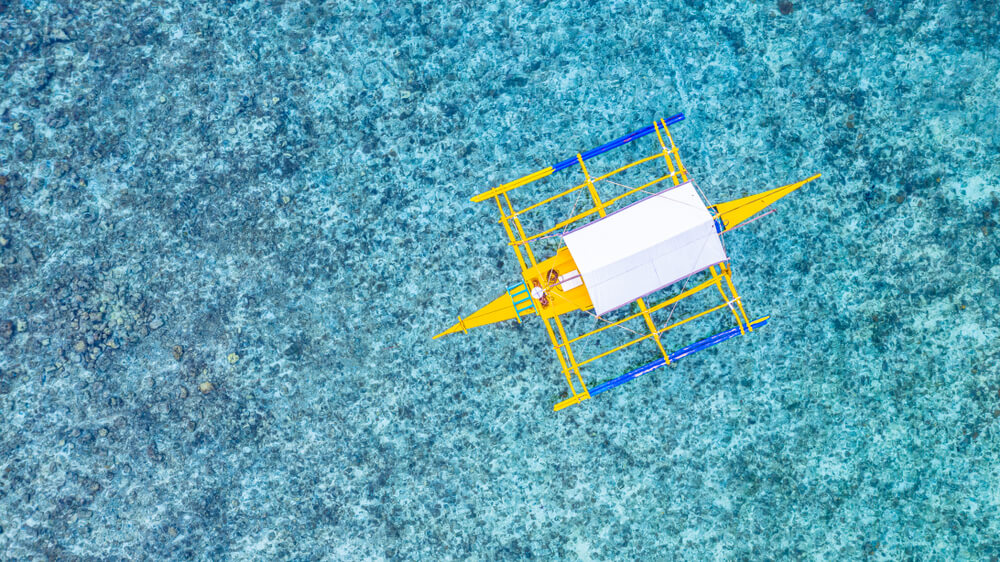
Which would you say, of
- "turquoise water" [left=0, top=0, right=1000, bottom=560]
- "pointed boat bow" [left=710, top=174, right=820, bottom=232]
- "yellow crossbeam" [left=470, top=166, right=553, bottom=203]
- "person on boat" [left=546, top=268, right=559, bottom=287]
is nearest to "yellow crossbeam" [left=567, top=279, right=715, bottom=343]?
"turquoise water" [left=0, top=0, right=1000, bottom=560]

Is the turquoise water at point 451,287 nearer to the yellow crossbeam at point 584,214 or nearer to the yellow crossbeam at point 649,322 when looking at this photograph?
the yellow crossbeam at point 649,322

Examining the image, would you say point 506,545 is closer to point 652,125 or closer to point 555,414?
point 555,414

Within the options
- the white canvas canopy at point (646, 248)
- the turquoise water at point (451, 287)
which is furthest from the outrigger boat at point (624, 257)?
the turquoise water at point (451, 287)

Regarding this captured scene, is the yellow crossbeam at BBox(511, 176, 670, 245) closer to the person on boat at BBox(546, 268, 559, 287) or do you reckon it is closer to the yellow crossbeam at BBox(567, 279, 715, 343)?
the person on boat at BBox(546, 268, 559, 287)

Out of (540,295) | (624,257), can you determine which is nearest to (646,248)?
(624,257)

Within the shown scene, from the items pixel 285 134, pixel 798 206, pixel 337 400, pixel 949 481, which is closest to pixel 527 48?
pixel 285 134

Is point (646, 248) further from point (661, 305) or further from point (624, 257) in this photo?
point (661, 305)
